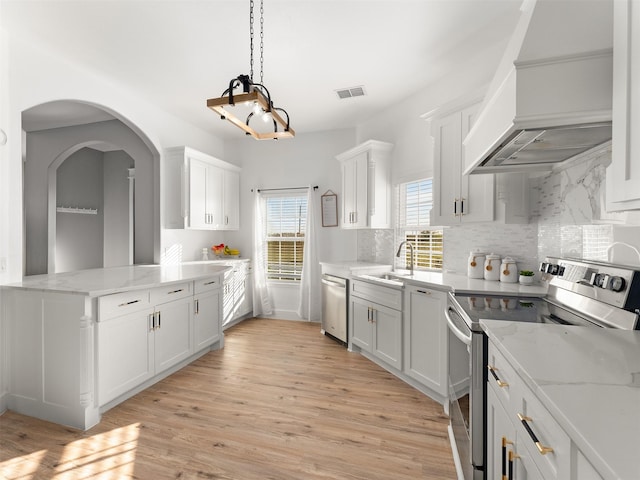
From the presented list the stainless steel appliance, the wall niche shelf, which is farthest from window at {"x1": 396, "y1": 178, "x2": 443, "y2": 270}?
the wall niche shelf

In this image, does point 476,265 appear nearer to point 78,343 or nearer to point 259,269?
point 78,343

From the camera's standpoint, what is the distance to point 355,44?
108 inches

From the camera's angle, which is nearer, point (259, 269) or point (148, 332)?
point (148, 332)

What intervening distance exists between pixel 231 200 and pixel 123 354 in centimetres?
302

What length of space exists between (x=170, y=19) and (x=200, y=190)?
226 centimetres

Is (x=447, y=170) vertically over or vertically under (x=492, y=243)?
over

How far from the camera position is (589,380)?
84 cm

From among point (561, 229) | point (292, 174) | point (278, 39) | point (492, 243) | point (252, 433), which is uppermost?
point (278, 39)

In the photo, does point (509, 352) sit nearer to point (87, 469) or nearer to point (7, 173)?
point (87, 469)

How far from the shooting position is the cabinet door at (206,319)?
3.39m

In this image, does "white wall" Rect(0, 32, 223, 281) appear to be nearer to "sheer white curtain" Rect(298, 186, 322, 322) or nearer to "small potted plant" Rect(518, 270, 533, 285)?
"sheer white curtain" Rect(298, 186, 322, 322)

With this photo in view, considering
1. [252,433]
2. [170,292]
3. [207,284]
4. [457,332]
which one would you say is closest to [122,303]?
[170,292]

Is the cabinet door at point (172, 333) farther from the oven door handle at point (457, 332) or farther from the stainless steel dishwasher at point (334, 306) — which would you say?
the oven door handle at point (457, 332)

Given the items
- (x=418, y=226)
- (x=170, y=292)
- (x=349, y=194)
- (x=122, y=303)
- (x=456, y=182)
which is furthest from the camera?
(x=349, y=194)
